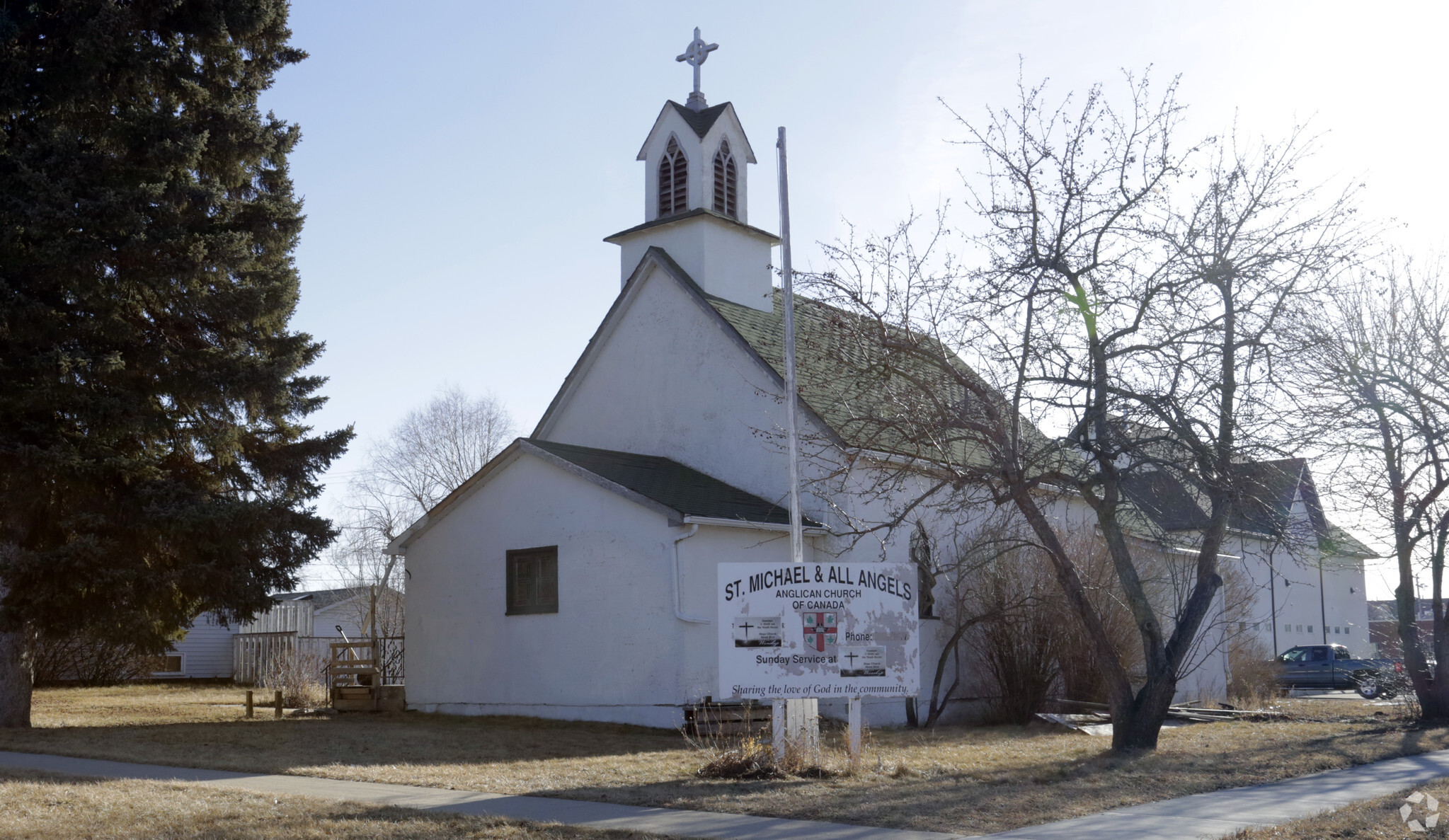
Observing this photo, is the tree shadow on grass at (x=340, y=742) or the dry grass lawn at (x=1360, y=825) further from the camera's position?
the tree shadow on grass at (x=340, y=742)

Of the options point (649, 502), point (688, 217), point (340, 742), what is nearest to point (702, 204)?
point (688, 217)

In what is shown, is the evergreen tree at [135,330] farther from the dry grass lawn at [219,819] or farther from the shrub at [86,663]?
the shrub at [86,663]

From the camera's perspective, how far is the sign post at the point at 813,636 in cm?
1261

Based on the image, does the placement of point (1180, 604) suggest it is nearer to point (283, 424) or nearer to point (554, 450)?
point (554, 450)

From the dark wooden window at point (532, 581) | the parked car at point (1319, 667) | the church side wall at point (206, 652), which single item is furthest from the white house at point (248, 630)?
the parked car at point (1319, 667)

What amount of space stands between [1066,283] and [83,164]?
13.9 meters

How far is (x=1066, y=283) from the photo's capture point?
49.3 ft

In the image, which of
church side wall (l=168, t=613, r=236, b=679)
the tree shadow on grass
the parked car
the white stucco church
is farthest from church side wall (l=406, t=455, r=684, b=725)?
the parked car

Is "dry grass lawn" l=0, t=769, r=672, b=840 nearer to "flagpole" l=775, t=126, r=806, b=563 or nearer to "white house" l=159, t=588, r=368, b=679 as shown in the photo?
"flagpole" l=775, t=126, r=806, b=563

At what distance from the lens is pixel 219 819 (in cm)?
925

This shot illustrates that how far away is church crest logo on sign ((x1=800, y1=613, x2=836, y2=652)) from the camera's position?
1280 centimetres

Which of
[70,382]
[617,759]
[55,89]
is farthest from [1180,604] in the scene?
[55,89]

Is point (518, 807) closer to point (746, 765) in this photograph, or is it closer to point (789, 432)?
point (746, 765)

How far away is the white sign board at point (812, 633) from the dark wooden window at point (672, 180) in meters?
13.3
